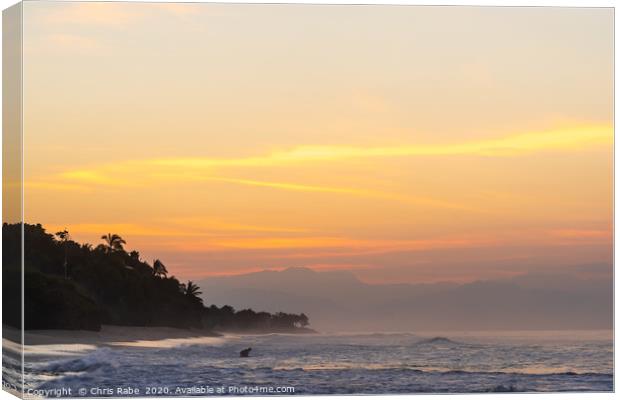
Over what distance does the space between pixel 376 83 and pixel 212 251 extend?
3138mm

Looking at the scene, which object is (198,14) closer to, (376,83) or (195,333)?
(376,83)

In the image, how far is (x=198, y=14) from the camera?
24609 millimetres

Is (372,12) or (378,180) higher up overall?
(372,12)

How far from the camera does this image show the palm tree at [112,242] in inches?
961

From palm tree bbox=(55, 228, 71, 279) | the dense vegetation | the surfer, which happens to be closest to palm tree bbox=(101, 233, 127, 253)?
the dense vegetation

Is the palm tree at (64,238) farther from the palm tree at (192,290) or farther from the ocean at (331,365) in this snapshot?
the palm tree at (192,290)

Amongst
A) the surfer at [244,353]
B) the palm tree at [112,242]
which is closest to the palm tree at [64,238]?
the palm tree at [112,242]

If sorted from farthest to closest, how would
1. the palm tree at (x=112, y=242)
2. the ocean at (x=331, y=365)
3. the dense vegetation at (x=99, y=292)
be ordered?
the palm tree at (x=112, y=242) < the ocean at (x=331, y=365) < the dense vegetation at (x=99, y=292)

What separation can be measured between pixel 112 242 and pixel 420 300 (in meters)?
4.26

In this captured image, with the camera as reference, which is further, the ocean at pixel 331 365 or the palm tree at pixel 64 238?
the ocean at pixel 331 365

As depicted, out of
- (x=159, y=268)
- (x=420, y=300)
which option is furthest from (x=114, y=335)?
(x=420, y=300)

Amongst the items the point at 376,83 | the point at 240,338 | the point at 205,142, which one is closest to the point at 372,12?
the point at 376,83

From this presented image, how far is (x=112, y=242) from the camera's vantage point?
963 inches

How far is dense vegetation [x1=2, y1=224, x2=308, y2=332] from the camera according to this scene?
2392 centimetres
